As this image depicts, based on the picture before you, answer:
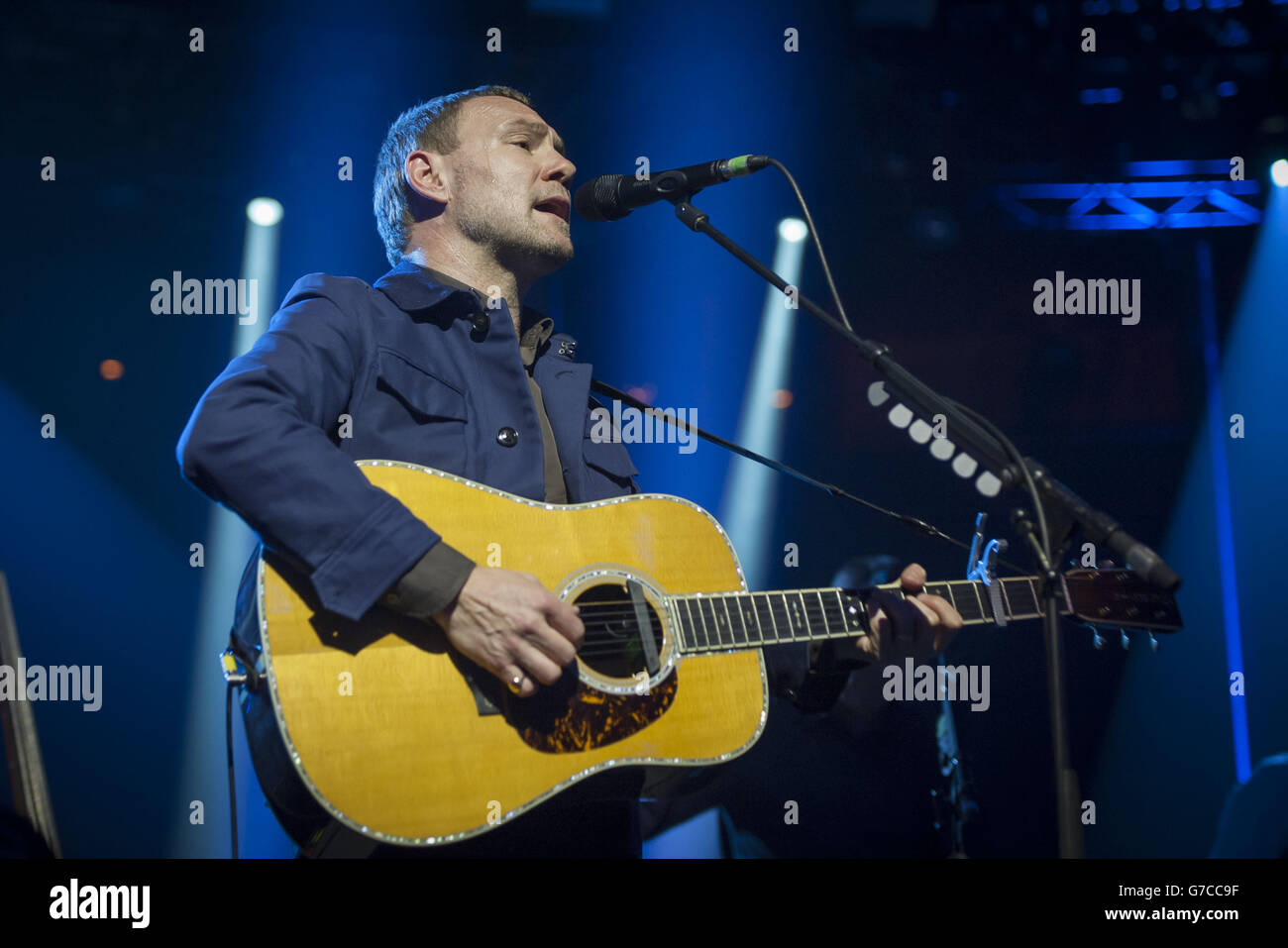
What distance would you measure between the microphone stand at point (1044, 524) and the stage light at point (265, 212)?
9.38 feet

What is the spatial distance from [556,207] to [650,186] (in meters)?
0.54

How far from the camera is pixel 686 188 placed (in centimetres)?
246

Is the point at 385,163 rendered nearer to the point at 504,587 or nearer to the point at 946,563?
the point at 504,587

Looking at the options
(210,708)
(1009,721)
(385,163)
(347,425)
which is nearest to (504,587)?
(347,425)

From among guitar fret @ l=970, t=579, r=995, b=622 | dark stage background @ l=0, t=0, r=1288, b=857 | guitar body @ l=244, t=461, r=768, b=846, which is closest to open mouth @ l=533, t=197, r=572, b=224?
guitar body @ l=244, t=461, r=768, b=846

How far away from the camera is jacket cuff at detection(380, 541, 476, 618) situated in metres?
1.84

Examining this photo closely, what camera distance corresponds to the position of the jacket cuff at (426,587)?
1.84 meters

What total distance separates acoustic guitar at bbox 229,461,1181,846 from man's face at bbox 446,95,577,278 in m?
1.02

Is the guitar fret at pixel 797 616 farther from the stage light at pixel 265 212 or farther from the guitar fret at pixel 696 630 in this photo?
the stage light at pixel 265 212

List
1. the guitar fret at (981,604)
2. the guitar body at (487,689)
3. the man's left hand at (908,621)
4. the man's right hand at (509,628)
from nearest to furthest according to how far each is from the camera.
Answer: the guitar body at (487,689) < the man's right hand at (509,628) < the man's left hand at (908,621) < the guitar fret at (981,604)

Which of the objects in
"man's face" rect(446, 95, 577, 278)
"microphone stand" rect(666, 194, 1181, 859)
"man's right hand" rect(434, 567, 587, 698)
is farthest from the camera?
"man's face" rect(446, 95, 577, 278)
